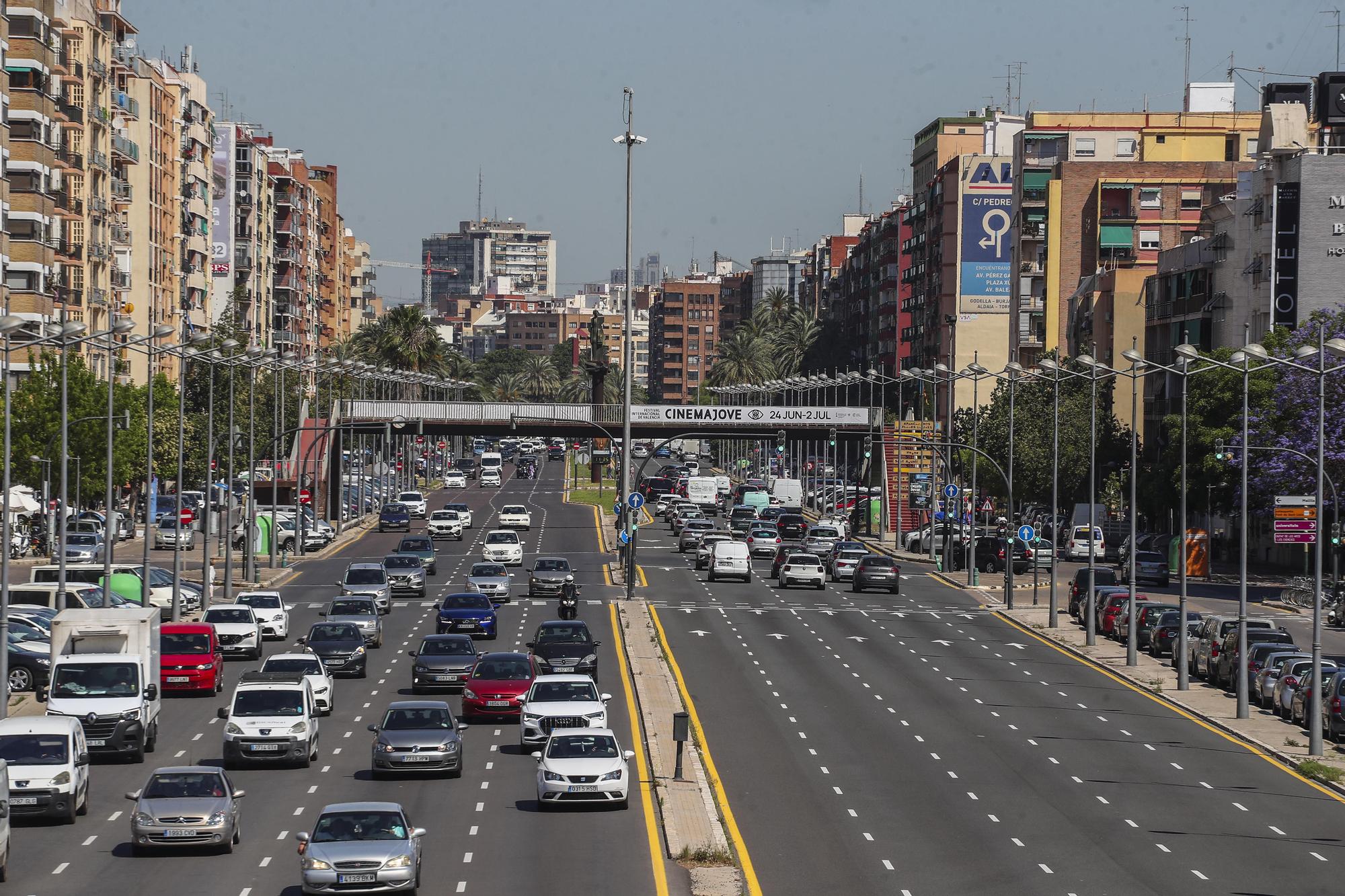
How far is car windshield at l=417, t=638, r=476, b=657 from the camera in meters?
45.6

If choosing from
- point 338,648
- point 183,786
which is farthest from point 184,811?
point 338,648

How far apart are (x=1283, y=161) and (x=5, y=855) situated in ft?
283

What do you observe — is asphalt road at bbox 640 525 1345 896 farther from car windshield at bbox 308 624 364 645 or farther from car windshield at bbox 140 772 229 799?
car windshield at bbox 308 624 364 645

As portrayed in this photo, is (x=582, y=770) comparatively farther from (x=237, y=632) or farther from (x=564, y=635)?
(x=237, y=632)

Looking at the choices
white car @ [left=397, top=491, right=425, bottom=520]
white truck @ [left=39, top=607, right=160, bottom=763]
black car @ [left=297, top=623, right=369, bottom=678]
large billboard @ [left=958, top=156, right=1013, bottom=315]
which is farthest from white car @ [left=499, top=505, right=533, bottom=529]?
large billboard @ [left=958, top=156, right=1013, bottom=315]

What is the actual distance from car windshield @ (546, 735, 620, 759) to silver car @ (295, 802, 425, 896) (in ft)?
22.5

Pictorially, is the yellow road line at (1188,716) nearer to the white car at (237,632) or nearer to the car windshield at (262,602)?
the white car at (237,632)

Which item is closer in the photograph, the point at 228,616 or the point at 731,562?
the point at 228,616

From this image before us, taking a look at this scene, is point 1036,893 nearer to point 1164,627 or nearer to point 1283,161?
point 1164,627

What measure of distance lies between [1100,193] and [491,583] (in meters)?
79.2

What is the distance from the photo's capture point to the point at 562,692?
38.6 m

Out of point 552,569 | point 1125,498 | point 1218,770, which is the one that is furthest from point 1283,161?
point 1218,770

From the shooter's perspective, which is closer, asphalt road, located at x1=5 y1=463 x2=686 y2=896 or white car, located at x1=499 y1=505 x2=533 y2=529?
asphalt road, located at x1=5 y1=463 x2=686 y2=896

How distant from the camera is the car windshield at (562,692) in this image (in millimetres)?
38375
